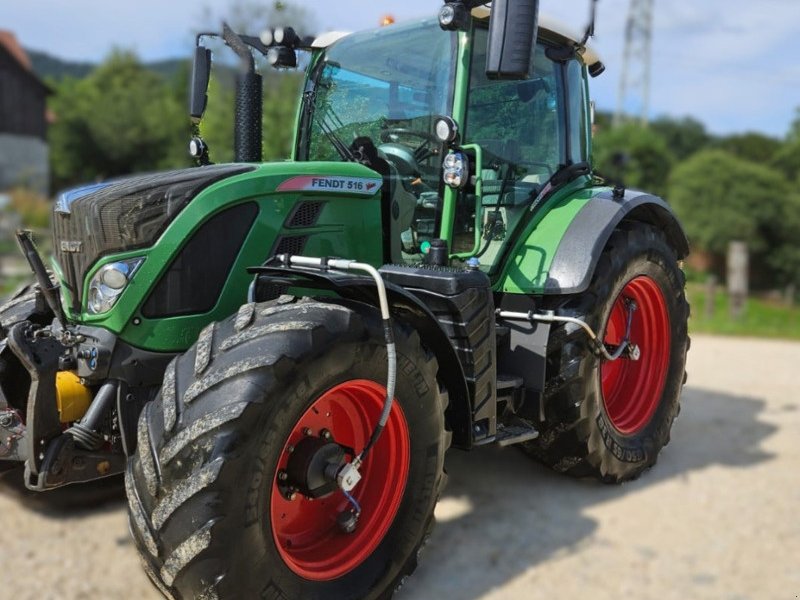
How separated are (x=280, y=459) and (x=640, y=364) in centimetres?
252

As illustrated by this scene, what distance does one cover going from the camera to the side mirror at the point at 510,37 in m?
2.79

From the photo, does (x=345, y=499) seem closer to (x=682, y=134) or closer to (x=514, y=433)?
(x=514, y=433)

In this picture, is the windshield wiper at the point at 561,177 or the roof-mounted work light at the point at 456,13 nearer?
the roof-mounted work light at the point at 456,13

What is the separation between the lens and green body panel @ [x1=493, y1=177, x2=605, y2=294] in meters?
3.61

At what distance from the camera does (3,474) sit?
3291 millimetres

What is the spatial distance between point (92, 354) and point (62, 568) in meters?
0.80

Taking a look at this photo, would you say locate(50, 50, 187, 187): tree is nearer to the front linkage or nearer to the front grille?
the front grille

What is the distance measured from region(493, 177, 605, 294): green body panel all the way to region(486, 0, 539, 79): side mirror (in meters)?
1.07

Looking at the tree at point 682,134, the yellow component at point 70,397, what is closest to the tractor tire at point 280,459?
the yellow component at point 70,397

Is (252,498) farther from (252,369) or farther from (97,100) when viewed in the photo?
(97,100)

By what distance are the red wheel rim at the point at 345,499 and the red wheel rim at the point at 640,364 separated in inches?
68.5

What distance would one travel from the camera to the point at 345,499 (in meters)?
2.85

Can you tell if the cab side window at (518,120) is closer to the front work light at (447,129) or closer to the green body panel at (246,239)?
the front work light at (447,129)

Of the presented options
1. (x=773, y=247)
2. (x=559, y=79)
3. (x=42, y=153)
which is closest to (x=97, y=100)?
(x=42, y=153)
